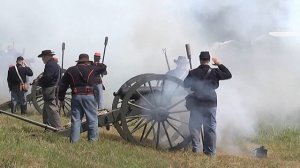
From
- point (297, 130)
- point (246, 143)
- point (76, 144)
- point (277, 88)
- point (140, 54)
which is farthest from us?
point (140, 54)

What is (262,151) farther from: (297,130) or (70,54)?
(70,54)

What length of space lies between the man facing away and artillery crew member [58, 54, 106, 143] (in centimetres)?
113

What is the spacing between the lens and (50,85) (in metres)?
8.16

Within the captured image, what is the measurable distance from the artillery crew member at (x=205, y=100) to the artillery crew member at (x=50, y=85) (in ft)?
7.05

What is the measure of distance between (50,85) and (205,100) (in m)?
2.51

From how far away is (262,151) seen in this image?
26.2 ft

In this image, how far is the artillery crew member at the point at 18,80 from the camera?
11383 millimetres

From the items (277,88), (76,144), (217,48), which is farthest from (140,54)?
(76,144)

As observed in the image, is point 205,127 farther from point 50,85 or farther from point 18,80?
point 18,80

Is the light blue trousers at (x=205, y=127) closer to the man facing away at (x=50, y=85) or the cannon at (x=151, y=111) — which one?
the cannon at (x=151, y=111)

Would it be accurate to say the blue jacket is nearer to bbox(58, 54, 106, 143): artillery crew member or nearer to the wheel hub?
bbox(58, 54, 106, 143): artillery crew member

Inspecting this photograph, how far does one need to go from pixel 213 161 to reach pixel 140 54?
906 centimetres

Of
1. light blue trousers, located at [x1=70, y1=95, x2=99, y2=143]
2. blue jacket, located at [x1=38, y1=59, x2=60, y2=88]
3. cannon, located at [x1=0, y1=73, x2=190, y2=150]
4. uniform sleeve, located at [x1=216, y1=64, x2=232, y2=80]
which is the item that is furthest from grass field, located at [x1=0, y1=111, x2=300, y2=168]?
uniform sleeve, located at [x1=216, y1=64, x2=232, y2=80]

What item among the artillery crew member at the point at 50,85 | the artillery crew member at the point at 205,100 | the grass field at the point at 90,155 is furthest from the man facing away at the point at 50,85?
the artillery crew member at the point at 205,100
